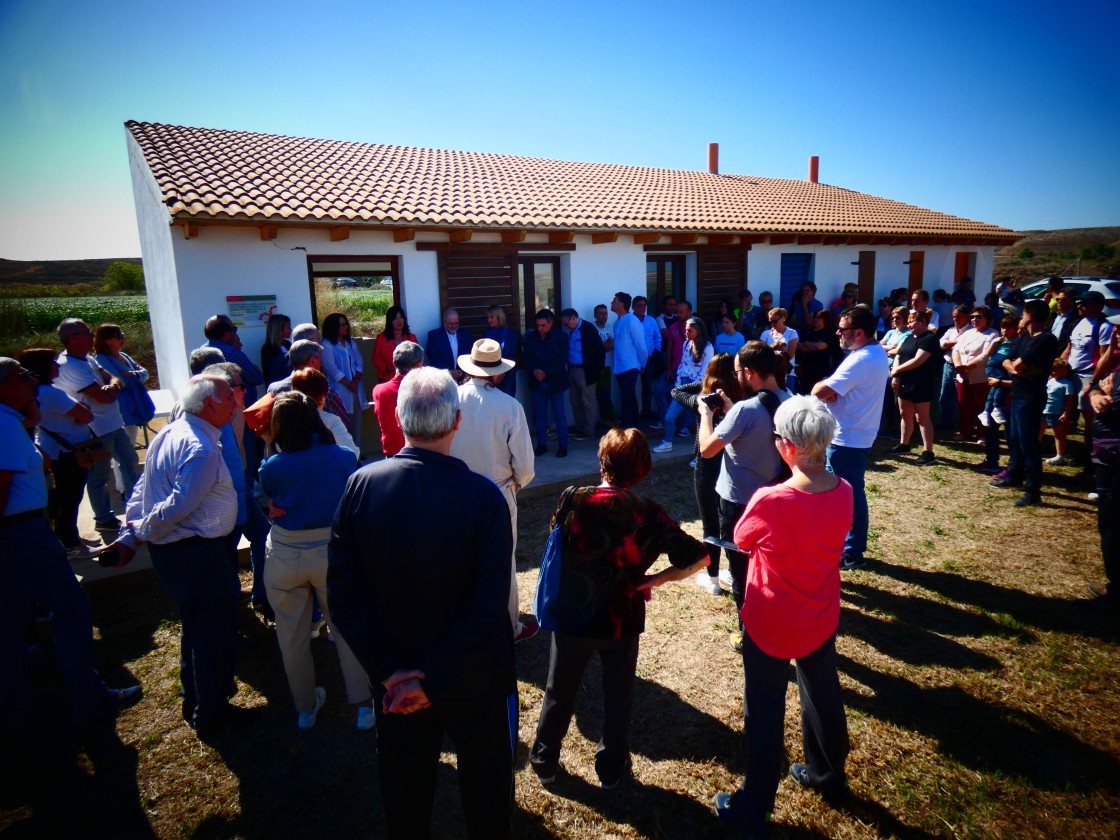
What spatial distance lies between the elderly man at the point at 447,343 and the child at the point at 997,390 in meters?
6.23

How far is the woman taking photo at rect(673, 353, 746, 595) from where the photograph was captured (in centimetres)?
372

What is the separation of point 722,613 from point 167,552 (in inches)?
133

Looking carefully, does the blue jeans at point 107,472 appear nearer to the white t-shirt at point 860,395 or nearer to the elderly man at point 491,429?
the elderly man at point 491,429

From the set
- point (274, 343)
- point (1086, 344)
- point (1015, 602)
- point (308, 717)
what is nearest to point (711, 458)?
point (1015, 602)

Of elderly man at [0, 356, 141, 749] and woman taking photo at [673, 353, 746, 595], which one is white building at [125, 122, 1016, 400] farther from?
woman taking photo at [673, 353, 746, 595]

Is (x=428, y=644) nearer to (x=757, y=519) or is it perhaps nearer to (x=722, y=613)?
(x=757, y=519)

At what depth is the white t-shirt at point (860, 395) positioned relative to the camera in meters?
4.32

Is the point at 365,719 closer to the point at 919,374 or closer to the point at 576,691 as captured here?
the point at 576,691

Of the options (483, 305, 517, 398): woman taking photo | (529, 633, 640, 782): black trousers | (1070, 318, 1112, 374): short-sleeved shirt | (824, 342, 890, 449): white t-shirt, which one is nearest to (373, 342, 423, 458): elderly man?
(529, 633, 640, 782): black trousers

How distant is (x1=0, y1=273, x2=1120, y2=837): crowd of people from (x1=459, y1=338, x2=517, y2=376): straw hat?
2cm

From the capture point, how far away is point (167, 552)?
2908 mm

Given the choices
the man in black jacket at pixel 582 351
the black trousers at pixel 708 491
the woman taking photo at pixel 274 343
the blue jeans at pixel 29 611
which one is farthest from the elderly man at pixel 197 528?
the man in black jacket at pixel 582 351

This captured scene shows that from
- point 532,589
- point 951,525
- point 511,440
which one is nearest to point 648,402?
point 951,525

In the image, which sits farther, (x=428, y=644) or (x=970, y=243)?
(x=970, y=243)
